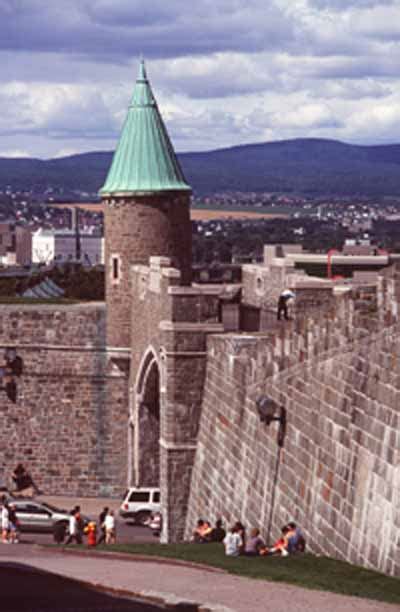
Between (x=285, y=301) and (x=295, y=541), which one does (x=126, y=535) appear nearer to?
(x=285, y=301)

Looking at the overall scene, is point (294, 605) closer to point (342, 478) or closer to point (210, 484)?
point (342, 478)

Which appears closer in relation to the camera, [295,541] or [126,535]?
[295,541]

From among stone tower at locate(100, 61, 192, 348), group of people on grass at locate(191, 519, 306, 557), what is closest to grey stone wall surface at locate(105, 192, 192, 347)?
stone tower at locate(100, 61, 192, 348)

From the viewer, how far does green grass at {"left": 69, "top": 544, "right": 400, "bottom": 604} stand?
1428 centimetres

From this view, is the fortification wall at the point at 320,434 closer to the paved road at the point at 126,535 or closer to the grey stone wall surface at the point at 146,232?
the paved road at the point at 126,535

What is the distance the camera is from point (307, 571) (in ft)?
52.9

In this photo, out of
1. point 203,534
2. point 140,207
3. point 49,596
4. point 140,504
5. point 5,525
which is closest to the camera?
point 49,596

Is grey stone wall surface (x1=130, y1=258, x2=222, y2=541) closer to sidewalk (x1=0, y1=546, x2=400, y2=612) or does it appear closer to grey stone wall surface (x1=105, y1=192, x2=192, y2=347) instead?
grey stone wall surface (x1=105, y1=192, x2=192, y2=347)

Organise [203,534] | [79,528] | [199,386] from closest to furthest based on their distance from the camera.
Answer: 1. [203,534]
2. [79,528]
3. [199,386]

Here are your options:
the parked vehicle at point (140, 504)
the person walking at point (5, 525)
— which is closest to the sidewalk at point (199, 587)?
the person walking at point (5, 525)

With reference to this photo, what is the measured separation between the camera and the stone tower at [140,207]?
106ft

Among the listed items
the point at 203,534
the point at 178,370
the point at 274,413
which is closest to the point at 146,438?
the point at 178,370

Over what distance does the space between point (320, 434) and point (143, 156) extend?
15.8 meters

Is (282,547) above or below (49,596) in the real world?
below
